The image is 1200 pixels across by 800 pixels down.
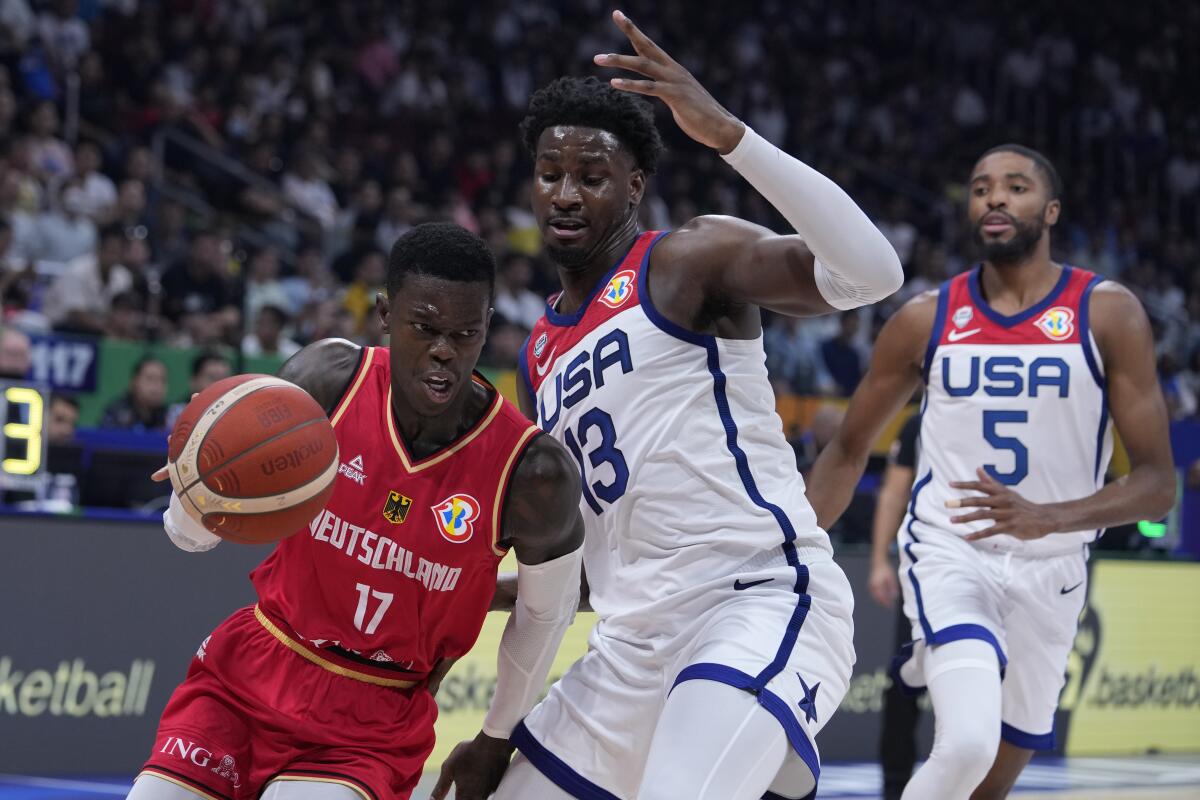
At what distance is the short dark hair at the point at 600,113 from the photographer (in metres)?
3.88

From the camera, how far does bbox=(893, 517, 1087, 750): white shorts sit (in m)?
5.24

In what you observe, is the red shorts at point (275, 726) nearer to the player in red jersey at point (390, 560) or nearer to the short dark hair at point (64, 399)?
the player in red jersey at point (390, 560)

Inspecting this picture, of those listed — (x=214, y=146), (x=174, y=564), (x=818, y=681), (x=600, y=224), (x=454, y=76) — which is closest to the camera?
(x=818, y=681)

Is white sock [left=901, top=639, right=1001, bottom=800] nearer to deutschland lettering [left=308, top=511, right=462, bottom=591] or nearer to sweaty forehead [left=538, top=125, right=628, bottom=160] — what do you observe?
deutschland lettering [left=308, top=511, right=462, bottom=591]

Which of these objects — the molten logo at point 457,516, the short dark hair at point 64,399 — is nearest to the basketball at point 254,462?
the molten logo at point 457,516

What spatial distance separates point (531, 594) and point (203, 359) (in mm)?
6005

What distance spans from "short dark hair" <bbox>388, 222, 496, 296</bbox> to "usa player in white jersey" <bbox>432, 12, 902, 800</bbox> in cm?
35

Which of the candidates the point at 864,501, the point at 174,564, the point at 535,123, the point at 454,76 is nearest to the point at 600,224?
the point at 535,123

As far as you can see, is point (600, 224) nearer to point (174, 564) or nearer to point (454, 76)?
point (174, 564)

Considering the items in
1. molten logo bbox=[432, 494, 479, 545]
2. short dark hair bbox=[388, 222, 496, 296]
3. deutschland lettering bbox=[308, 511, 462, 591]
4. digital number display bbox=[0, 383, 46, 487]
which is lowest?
digital number display bbox=[0, 383, 46, 487]

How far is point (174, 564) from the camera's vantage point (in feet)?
23.9

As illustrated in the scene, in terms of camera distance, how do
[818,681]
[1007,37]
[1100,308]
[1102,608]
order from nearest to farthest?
[818,681]
[1100,308]
[1102,608]
[1007,37]

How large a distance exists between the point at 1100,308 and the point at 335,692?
10.2 ft

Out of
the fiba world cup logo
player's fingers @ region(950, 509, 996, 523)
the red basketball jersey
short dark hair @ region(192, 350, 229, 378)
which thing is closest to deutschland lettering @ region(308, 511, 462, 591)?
the red basketball jersey
